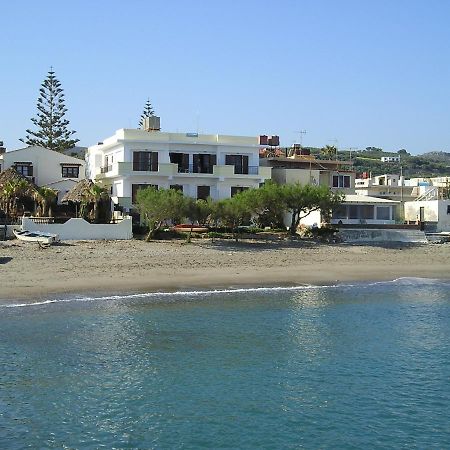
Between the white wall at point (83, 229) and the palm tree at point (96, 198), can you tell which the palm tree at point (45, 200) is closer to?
the palm tree at point (96, 198)

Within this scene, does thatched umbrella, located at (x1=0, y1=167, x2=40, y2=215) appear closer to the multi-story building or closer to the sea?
the sea

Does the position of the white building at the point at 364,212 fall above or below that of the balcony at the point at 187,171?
below

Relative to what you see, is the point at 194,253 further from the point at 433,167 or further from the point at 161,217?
the point at 433,167

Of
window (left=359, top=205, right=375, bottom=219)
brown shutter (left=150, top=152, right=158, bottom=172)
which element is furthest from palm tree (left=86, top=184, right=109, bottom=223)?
window (left=359, top=205, right=375, bottom=219)

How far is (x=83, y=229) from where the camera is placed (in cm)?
3628

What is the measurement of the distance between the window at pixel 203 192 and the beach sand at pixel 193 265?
8346 millimetres

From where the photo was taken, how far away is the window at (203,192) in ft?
149

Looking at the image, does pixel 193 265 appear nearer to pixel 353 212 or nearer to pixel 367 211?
pixel 353 212

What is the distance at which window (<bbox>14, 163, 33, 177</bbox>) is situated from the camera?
46.9 m

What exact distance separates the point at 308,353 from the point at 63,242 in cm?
1974

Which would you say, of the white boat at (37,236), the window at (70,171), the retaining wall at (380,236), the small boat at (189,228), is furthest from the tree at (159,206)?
the window at (70,171)

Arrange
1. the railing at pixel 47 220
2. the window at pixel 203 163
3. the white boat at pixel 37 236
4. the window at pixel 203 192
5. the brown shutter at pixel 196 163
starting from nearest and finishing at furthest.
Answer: the white boat at pixel 37 236, the railing at pixel 47 220, the window at pixel 203 192, the brown shutter at pixel 196 163, the window at pixel 203 163

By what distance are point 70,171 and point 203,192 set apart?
34.7 ft

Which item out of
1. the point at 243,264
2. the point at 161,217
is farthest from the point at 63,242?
the point at 243,264
